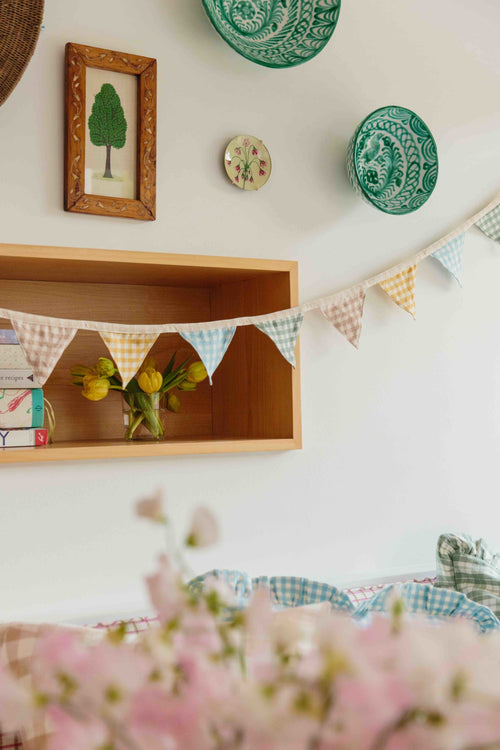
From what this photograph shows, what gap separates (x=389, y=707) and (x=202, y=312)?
4.79 ft

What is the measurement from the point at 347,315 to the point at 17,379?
66 centimetres

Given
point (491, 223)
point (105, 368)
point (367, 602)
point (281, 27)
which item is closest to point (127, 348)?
point (105, 368)

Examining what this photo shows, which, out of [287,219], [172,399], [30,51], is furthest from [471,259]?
[30,51]

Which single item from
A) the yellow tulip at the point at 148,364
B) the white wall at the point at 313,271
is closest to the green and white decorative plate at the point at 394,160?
the white wall at the point at 313,271

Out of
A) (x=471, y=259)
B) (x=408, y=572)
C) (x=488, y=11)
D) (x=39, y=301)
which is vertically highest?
(x=488, y=11)

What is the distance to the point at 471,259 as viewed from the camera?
1.82 metres

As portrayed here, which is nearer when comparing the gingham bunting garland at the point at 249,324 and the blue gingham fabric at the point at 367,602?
the blue gingham fabric at the point at 367,602

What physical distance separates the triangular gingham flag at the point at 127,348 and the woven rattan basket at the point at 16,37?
43 cm

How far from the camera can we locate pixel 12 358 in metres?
1.42

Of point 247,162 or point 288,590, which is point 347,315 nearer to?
point 247,162

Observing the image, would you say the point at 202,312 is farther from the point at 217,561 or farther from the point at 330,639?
the point at 330,639

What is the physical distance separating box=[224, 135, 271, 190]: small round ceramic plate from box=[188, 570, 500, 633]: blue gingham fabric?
755 millimetres

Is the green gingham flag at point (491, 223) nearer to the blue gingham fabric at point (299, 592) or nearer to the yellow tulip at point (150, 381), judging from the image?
the yellow tulip at point (150, 381)

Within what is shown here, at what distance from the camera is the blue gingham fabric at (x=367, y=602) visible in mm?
1151
